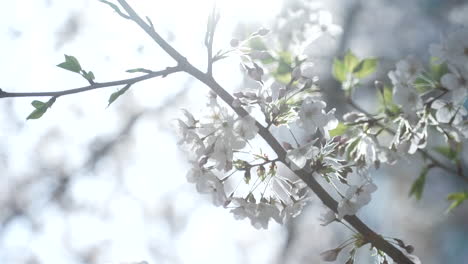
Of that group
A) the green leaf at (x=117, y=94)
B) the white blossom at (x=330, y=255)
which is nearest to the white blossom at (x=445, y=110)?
the white blossom at (x=330, y=255)

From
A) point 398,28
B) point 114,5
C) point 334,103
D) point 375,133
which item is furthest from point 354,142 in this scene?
point 398,28

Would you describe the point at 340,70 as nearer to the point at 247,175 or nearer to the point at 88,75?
the point at 247,175

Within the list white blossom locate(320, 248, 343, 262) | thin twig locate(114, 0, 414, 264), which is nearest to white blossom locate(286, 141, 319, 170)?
thin twig locate(114, 0, 414, 264)

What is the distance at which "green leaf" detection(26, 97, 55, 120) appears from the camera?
2.25 ft

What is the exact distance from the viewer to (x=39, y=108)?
27.1 inches

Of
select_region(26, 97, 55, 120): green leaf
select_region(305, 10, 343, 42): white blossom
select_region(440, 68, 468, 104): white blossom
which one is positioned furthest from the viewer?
select_region(305, 10, 343, 42): white blossom

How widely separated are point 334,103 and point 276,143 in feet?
7.68

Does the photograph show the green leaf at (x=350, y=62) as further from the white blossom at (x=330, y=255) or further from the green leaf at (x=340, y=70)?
the white blossom at (x=330, y=255)

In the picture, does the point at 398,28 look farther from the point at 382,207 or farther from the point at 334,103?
the point at 382,207

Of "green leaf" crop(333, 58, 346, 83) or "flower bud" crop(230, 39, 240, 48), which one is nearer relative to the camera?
"green leaf" crop(333, 58, 346, 83)

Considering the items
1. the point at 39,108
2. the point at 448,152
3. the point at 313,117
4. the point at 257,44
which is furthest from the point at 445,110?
the point at 39,108

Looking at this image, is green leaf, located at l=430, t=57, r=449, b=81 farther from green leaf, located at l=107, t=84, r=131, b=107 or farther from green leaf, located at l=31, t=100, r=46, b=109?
green leaf, located at l=31, t=100, r=46, b=109

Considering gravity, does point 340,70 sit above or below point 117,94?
below

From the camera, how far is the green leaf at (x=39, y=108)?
69 cm
